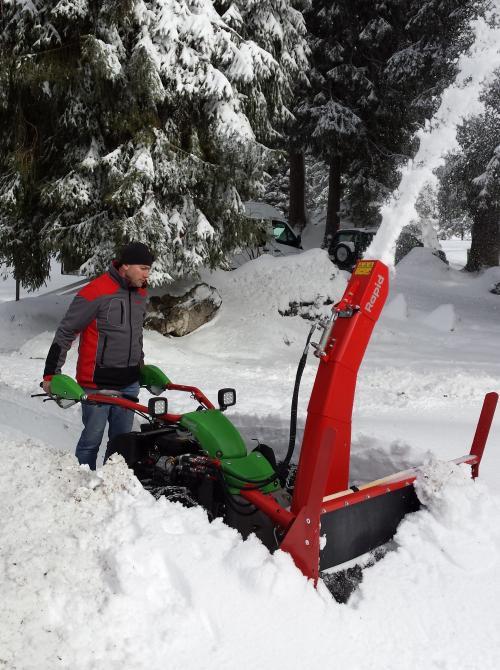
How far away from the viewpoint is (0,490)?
348 centimetres

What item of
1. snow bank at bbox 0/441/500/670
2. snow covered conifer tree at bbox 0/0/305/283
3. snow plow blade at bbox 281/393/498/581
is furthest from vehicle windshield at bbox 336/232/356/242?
snow bank at bbox 0/441/500/670

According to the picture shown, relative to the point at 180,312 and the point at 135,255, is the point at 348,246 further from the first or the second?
the point at 135,255

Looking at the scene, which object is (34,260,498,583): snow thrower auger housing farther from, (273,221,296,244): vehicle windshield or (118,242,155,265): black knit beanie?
(273,221,296,244): vehicle windshield

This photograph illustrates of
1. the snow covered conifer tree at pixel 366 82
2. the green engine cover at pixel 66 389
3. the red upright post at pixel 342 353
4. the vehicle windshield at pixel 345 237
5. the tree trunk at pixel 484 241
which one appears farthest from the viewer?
the vehicle windshield at pixel 345 237

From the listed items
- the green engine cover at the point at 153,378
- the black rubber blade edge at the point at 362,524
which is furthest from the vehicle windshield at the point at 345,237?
the black rubber blade edge at the point at 362,524

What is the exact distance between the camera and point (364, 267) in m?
3.43

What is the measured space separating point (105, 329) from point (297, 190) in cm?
2269

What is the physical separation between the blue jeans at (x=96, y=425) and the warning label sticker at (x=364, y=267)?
6.99 ft

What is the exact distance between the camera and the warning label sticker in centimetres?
338

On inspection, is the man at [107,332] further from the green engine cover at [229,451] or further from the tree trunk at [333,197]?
the tree trunk at [333,197]

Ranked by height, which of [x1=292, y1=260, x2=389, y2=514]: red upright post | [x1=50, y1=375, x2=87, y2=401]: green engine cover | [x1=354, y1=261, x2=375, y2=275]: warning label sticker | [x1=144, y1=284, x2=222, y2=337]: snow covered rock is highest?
[x1=354, y1=261, x2=375, y2=275]: warning label sticker

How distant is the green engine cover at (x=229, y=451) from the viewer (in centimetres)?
349

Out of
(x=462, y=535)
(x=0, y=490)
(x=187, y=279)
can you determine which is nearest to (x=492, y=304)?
(x=187, y=279)

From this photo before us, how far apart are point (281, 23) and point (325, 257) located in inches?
196
